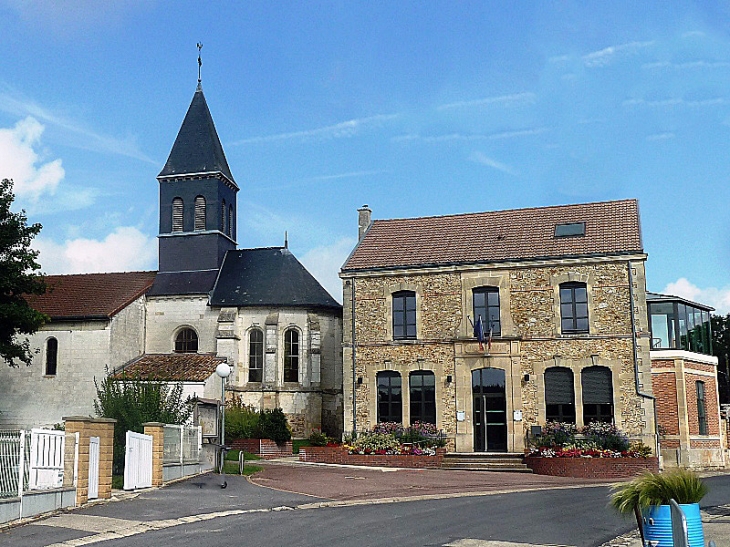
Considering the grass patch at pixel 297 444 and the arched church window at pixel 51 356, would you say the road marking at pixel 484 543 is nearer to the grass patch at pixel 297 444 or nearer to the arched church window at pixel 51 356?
the grass patch at pixel 297 444

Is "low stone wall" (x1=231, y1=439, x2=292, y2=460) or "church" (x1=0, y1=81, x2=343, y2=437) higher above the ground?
"church" (x1=0, y1=81, x2=343, y2=437)

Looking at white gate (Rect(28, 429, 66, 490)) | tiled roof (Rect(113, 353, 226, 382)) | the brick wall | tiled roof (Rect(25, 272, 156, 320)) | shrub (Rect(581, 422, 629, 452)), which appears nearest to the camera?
white gate (Rect(28, 429, 66, 490))

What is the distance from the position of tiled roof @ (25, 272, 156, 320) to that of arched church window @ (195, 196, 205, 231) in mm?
3349

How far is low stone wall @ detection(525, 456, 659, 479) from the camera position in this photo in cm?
2542

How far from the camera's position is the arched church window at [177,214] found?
39.8m

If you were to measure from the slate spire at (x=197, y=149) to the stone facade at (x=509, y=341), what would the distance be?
11.5 m

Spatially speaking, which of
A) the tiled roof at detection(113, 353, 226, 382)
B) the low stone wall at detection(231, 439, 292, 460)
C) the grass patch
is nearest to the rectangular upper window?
the grass patch

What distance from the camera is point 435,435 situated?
29.8m

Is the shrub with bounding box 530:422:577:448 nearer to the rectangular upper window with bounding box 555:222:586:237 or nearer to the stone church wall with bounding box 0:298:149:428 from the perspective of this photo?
the rectangular upper window with bounding box 555:222:586:237

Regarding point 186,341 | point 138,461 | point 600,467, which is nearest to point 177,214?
point 186,341

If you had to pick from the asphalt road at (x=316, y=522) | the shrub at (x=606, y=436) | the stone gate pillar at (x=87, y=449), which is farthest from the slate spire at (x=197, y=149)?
the stone gate pillar at (x=87, y=449)

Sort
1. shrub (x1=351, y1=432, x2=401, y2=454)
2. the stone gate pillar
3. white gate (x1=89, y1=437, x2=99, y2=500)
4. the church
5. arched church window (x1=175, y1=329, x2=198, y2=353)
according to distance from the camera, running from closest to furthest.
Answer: the stone gate pillar, white gate (x1=89, y1=437, x2=99, y2=500), shrub (x1=351, y1=432, x2=401, y2=454), the church, arched church window (x1=175, y1=329, x2=198, y2=353)

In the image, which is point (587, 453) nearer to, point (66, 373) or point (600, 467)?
point (600, 467)

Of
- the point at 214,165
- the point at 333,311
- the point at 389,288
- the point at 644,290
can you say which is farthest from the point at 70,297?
the point at 644,290
